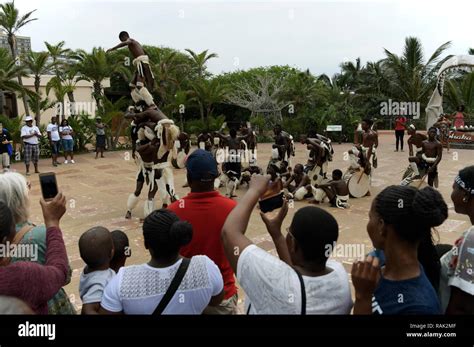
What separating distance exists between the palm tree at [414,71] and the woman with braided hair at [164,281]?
2328 centimetres

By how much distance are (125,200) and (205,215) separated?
6.82 meters

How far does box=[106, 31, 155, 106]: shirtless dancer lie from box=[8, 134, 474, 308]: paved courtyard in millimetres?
A: 2087

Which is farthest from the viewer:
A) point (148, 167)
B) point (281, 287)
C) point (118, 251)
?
point (148, 167)

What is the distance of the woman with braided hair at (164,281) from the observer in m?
2.05

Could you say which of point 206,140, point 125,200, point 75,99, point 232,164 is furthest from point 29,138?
point 75,99

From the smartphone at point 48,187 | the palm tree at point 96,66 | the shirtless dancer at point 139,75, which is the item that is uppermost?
the palm tree at point 96,66

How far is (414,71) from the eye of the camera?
23.2 meters

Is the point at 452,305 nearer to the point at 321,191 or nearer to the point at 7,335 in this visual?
the point at 7,335

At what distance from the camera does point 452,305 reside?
210 cm

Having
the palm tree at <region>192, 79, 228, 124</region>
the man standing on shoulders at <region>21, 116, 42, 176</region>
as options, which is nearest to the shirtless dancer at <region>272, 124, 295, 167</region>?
the man standing on shoulders at <region>21, 116, 42, 176</region>

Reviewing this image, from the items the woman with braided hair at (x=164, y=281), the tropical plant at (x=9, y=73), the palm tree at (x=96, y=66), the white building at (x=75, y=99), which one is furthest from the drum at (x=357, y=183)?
the white building at (x=75, y=99)

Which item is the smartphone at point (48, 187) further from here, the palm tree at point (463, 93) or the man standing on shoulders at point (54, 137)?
the palm tree at point (463, 93)

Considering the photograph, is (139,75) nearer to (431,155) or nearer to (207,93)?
(431,155)

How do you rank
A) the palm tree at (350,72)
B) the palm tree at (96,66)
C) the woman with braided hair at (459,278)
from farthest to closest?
the palm tree at (350,72), the palm tree at (96,66), the woman with braided hair at (459,278)
